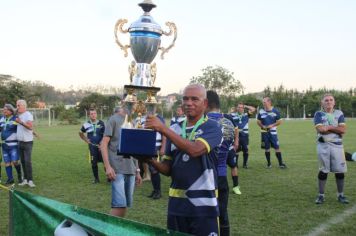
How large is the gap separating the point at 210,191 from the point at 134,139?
31.2 inches

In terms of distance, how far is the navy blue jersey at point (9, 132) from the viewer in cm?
1098

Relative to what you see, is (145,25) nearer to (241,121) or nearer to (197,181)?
(197,181)

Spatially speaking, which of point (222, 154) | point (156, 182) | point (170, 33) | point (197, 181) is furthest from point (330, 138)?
point (197, 181)

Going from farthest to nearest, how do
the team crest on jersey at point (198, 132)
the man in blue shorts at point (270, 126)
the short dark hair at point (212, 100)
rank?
the man in blue shorts at point (270, 126) < the short dark hair at point (212, 100) < the team crest on jersey at point (198, 132)

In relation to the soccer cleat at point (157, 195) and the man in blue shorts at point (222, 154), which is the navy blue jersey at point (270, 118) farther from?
the man in blue shorts at point (222, 154)

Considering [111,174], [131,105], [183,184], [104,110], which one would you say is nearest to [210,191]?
[183,184]

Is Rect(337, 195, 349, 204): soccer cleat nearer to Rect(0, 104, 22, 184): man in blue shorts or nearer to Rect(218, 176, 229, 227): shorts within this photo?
Rect(218, 176, 229, 227): shorts

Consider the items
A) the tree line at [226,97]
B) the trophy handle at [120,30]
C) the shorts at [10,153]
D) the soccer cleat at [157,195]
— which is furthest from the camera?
the tree line at [226,97]

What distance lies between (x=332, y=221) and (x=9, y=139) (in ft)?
25.2

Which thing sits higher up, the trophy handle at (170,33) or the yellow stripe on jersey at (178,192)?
the trophy handle at (170,33)

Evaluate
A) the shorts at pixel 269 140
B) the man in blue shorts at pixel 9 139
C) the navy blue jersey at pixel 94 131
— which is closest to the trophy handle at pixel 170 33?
the navy blue jersey at pixel 94 131

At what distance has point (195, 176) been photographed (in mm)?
3629

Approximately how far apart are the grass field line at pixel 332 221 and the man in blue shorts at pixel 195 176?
3285 mm

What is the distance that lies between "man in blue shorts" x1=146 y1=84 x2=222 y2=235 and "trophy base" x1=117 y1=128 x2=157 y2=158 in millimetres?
178
